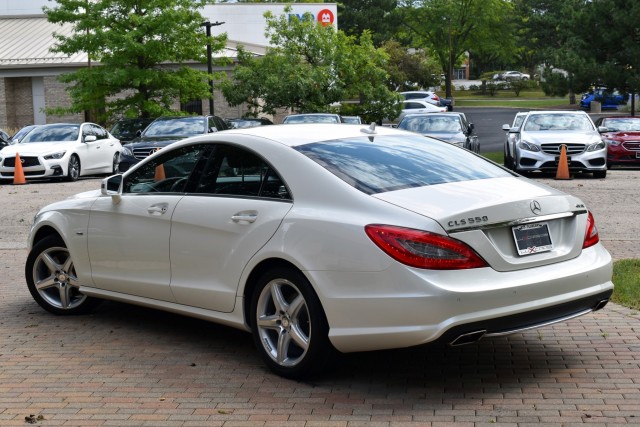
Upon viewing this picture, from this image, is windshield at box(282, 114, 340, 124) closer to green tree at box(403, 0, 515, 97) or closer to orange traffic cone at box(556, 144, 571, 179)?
orange traffic cone at box(556, 144, 571, 179)

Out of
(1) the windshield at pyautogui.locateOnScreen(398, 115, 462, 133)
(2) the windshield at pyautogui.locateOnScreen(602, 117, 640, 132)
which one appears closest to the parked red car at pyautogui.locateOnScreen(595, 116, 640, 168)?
(2) the windshield at pyautogui.locateOnScreen(602, 117, 640, 132)

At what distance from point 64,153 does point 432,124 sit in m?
9.43

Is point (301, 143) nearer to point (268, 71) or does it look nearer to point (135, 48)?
point (135, 48)

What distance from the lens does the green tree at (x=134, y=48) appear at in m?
37.0

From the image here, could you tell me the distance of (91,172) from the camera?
2572 centimetres

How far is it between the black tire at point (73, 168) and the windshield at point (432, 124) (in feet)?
27.3

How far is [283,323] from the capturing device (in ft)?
19.8

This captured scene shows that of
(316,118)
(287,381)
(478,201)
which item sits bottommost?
Answer: (287,381)

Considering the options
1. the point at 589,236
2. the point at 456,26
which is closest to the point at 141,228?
the point at 589,236

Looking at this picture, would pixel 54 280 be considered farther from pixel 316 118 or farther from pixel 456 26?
pixel 456 26

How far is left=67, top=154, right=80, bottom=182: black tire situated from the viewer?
24516mm

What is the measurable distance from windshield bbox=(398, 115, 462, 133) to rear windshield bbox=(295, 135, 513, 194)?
18.3 m

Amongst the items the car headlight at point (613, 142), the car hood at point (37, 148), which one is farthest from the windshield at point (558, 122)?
the car hood at point (37, 148)

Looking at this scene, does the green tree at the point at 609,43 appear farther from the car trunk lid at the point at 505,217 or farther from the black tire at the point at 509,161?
the car trunk lid at the point at 505,217
